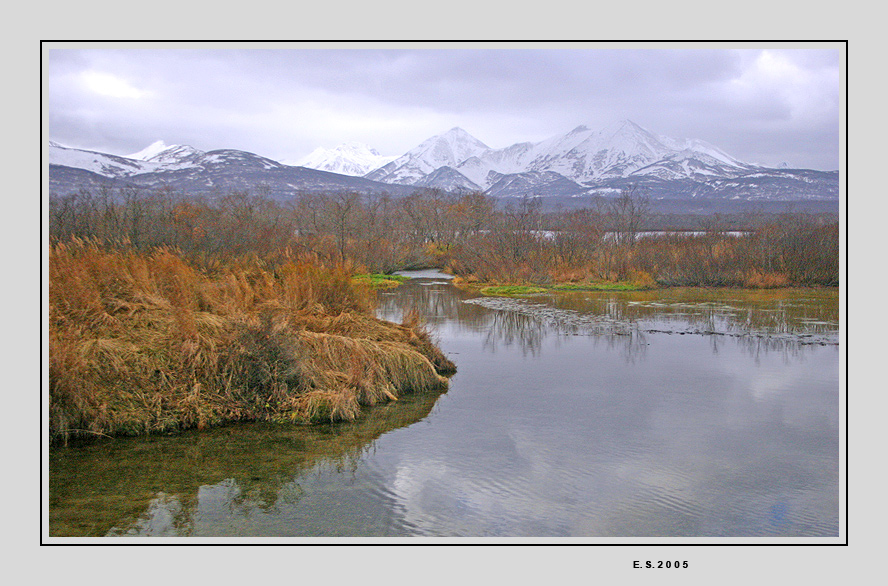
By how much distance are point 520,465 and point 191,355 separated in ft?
15.0

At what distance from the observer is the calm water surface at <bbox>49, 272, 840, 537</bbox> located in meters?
5.98

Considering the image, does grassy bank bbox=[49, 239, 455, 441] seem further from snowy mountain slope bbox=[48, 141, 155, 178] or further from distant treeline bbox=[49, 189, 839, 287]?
distant treeline bbox=[49, 189, 839, 287]

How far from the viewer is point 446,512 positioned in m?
6.15

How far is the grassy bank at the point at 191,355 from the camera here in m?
8.14

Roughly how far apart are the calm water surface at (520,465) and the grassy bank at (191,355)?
0.39m

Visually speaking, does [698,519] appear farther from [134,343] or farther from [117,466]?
[134,343]

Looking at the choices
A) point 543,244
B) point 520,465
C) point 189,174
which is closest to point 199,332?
point 520,465

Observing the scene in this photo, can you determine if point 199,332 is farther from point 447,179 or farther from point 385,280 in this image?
point 447,179

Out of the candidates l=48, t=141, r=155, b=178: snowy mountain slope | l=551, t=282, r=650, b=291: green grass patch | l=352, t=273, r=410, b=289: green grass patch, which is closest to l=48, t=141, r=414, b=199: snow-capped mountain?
l=48, t=141, r=155, b=178: snowy mountain slope

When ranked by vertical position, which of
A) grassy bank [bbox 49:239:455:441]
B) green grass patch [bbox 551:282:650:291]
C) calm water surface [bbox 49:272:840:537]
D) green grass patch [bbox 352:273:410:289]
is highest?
green grass patch [bbox 352:273:410:289]

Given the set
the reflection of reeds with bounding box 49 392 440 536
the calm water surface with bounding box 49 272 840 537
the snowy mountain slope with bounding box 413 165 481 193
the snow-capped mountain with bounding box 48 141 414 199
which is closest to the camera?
the calm water surface with bounding box 49 272 840 537

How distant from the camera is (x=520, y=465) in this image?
24.0 ft

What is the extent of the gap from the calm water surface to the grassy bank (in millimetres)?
387

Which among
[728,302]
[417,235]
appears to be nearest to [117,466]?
[728,302]
